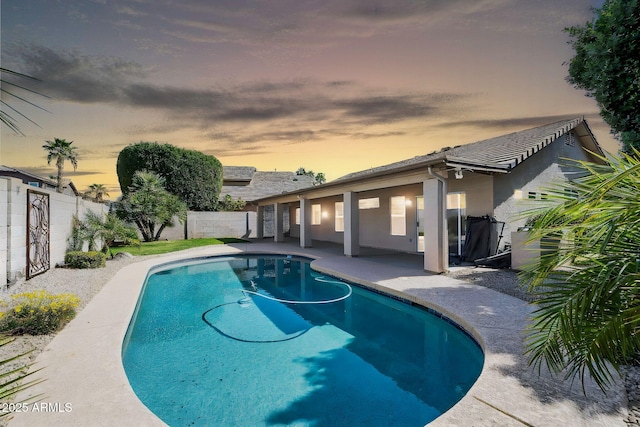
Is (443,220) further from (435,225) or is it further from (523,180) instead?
(523,180)

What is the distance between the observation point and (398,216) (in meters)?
14.4

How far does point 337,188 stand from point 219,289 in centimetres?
644

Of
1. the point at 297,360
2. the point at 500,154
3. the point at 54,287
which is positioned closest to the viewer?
the point at 297,360

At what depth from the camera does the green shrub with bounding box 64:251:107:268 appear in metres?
10.7

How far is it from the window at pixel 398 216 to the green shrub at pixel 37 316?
1185cm

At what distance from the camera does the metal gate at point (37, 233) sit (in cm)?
825

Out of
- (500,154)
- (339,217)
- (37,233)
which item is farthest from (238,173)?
(500,154)

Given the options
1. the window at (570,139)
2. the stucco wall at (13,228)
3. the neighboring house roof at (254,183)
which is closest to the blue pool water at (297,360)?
the stucco wall at (13,228)

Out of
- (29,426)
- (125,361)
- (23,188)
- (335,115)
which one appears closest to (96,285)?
(23,188)

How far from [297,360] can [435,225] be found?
18.4 ft

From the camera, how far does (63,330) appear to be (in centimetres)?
520

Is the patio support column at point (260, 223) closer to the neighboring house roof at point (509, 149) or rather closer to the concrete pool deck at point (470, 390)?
the neighboring house roof at point (509, 149)

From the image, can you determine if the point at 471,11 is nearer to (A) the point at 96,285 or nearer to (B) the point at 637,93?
(B) the point at 637,93

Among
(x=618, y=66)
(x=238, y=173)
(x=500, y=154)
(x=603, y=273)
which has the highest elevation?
(x=238, y=173)
